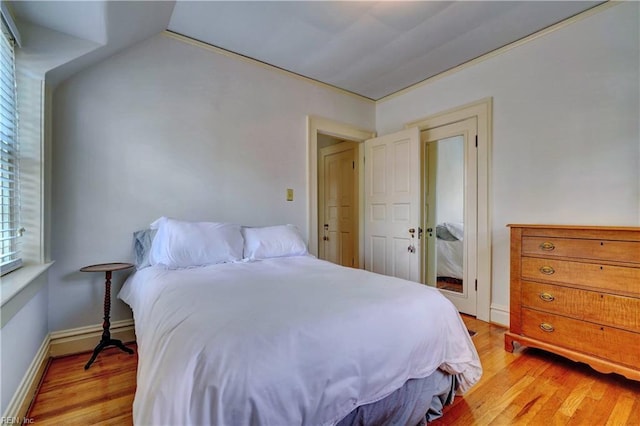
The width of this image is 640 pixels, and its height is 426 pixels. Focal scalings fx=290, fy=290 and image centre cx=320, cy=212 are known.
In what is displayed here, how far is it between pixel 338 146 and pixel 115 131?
2985mm

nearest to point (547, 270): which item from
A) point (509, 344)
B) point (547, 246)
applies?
point (547, 246)

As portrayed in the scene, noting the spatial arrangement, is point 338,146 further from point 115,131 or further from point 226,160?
point 115,131

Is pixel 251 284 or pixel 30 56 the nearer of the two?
pixel 251 284

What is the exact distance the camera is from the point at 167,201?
8.04 feet

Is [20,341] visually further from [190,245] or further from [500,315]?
[500,315]

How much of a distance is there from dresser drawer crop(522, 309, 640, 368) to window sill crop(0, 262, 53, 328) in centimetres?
304

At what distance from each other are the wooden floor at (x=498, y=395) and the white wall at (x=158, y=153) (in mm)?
525

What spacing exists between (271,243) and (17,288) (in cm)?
150

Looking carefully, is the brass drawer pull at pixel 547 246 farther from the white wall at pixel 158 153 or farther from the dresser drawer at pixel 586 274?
the white wall at pixel 158 153

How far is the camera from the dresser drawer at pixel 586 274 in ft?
5.68

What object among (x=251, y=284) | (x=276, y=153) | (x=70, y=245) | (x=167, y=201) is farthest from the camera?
(x=276, y=153)

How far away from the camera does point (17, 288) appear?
53.1 inches

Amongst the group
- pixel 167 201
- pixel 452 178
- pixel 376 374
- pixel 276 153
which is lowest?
pixel 376 374

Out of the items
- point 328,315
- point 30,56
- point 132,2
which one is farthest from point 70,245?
point 328,315
